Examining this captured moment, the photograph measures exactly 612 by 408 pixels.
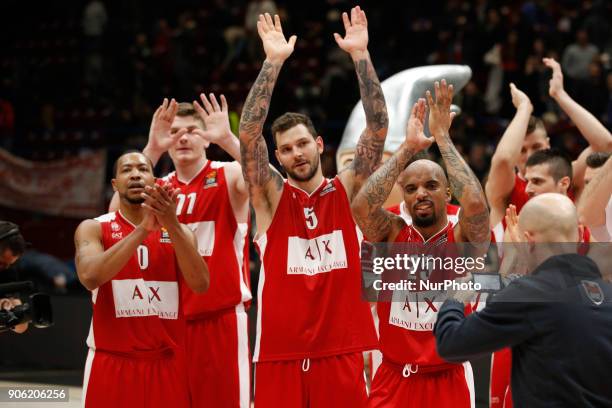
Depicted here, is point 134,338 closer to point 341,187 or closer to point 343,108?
point 341,187

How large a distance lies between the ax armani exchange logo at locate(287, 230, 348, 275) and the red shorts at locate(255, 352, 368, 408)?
0.51 m

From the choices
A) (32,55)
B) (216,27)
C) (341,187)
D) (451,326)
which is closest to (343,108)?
(216,27)

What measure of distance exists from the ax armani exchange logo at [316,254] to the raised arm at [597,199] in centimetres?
152

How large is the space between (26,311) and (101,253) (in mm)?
547

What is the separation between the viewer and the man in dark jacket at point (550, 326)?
400 cm

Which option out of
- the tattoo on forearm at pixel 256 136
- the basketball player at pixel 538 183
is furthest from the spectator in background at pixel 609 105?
the tattoo on forearm at pixel 256 136

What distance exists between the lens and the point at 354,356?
575 centimetres

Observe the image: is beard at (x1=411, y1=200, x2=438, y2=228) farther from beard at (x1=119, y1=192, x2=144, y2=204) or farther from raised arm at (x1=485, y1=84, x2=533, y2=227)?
beard at (x1=119, y1=192, x2=144, y2=204)

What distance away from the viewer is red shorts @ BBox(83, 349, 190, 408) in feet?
19.1

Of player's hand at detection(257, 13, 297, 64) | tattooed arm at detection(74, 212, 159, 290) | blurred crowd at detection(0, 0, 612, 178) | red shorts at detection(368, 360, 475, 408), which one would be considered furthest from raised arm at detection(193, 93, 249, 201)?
blurred crowd at detection(0, 0, 612, 178)

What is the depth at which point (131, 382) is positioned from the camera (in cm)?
583

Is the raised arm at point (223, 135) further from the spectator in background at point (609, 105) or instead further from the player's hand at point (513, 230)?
the spectator in background at point (609, 105)

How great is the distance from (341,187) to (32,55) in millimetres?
14148

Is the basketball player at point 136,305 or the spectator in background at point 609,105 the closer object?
the basketball player at point 136,305
